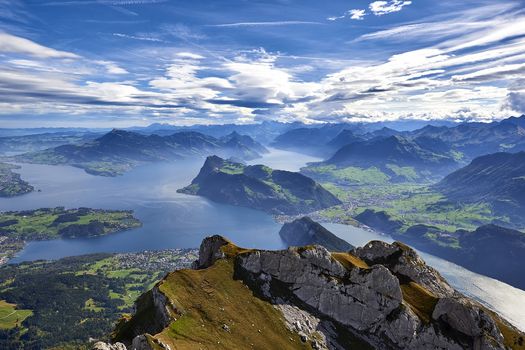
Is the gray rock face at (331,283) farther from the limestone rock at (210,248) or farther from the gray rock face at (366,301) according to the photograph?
the limestone rock at (210,248)

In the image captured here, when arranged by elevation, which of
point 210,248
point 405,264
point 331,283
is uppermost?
point 210,248

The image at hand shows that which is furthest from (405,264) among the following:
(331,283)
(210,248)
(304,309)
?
(210,248)

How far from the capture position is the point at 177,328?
75375 mm

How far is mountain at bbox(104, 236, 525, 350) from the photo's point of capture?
272 ft

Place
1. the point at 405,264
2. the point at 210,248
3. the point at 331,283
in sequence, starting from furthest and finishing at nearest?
1. the point at 210,248
2. the point at 405,264
3. the point at 331,283

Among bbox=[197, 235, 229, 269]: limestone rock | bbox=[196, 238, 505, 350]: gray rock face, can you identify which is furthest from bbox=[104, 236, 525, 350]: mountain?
bbox=[197, 235, 229, 269]: limestone rock

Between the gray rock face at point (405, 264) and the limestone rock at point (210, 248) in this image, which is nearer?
the gray rock face at point (405, 264)

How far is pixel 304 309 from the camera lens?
96.5 metres

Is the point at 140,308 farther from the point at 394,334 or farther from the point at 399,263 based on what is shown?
the point at 399,263

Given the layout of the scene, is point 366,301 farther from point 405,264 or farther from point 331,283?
point 405,264

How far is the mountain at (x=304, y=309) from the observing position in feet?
272

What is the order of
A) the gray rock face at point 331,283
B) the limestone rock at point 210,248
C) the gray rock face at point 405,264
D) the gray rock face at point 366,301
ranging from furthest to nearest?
the limestone rock at point 210,248
the gray rock face at point 405,264
the gray rock face at point 331,283
the gray rock face at point 366,301

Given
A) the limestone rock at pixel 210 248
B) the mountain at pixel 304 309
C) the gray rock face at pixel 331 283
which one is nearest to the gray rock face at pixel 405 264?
the mountain at pixel 304 309

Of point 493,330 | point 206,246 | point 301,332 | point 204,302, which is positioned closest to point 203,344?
point 204,302
